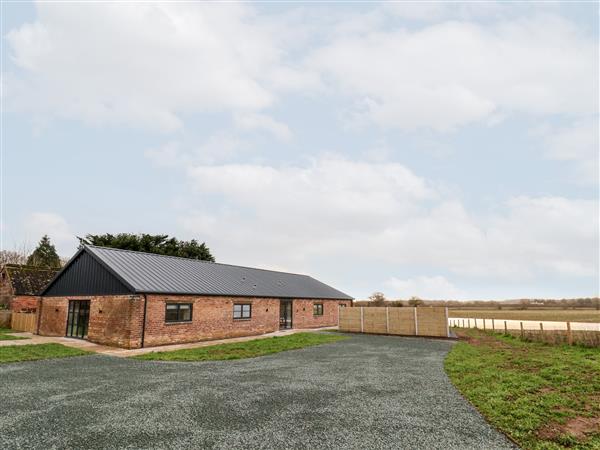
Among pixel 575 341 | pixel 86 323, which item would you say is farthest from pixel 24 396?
pixel 575 341

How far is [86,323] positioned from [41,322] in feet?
19.9

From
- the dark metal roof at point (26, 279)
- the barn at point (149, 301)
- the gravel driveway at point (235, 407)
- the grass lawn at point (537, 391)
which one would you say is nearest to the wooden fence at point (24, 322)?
the barn at point (149, 301)

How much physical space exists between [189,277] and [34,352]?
31.2 ft

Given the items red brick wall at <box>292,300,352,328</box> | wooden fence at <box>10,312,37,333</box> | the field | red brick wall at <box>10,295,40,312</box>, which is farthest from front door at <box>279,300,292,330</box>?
the field

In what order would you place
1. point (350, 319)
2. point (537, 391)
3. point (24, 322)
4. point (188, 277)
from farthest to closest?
point (350, 319), point (24, 322), point (188, 277), point (537, 391)

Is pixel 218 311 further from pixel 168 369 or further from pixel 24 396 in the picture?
pixel 24 396

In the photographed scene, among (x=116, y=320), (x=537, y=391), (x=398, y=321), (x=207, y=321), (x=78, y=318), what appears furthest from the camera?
(x=398, y=321)

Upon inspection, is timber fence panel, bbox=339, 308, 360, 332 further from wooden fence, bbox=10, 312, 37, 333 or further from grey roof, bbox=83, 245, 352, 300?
wooden fence, bbox=10, 312, 37, 333

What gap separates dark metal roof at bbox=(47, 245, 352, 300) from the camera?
20.6 m

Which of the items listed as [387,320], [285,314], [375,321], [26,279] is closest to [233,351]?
[375,321]

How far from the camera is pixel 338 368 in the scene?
13594mm

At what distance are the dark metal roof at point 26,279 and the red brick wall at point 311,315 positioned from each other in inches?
958

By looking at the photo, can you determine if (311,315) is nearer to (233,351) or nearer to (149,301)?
(233,351)

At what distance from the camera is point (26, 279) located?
35.1m
